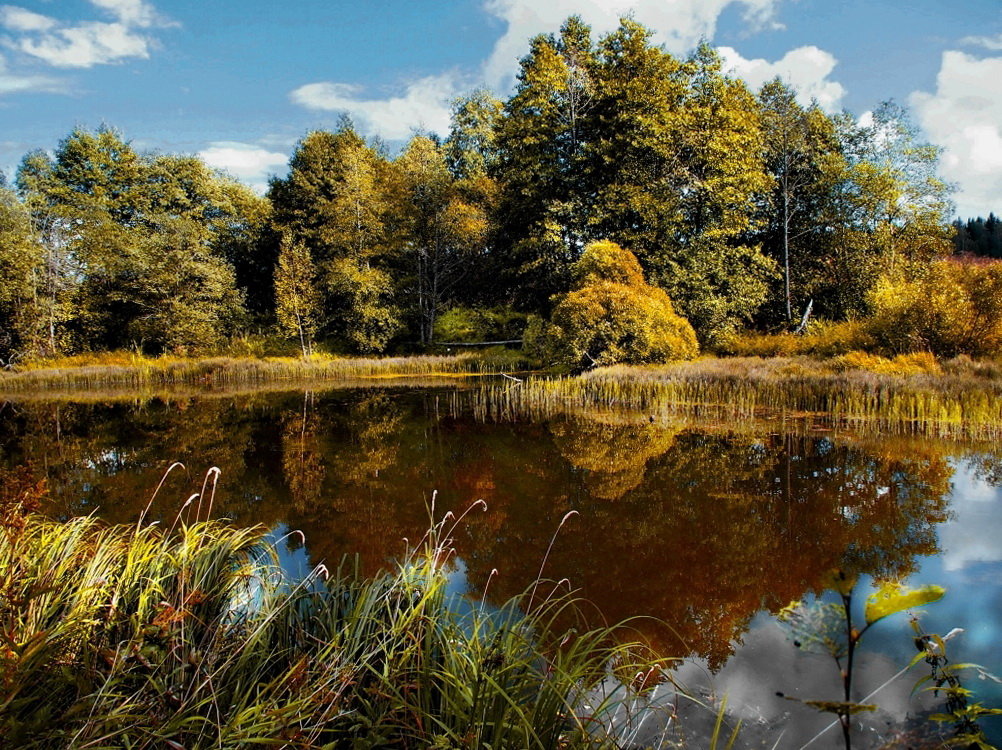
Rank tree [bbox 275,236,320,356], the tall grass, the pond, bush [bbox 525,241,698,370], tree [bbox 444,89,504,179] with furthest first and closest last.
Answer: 1. tree [bbox 444,89,504,179]
2. tree [bbox 275,236,320,356]
3. bush [bbox 525,241,698,370]
4. the pond
5. the tall grass

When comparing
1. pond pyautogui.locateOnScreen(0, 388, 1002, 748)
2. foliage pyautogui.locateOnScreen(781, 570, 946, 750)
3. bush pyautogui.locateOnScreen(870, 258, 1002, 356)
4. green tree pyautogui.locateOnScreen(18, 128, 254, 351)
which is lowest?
pond pyautogui.locateOnScreen(0, 388, 1002, 748)

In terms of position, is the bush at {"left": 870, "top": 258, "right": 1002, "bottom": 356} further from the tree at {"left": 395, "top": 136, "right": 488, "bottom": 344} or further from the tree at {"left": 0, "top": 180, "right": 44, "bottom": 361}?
the tree at {"left": 0, "top": 180, "right": 44, "bottom": 361}

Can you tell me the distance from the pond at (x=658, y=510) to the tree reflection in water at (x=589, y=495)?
24 mm

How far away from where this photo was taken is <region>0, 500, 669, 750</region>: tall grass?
1591 millimetres

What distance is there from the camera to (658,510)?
5000 millimetres

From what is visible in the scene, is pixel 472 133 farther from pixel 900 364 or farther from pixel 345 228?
pixel 900 364

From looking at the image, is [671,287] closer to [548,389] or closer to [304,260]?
[548,389]

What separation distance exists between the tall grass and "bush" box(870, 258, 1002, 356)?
1101 cm

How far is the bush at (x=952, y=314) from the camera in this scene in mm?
10062

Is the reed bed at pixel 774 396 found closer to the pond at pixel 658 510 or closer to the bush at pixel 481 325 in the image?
the pond at pixel 658 510

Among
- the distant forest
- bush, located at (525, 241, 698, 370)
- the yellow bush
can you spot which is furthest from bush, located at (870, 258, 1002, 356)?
the distant forest

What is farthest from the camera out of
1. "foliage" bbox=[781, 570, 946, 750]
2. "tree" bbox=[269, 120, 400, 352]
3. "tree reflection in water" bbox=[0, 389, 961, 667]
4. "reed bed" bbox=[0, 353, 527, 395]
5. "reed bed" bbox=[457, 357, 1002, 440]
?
"tree" bbox=[269, 120, 400, 352]

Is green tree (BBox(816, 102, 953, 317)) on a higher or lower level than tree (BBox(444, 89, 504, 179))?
lower

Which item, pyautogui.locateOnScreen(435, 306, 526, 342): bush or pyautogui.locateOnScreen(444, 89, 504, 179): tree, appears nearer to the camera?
pyautogui.locateOnScreen(435, 306, 526, 342): bush
